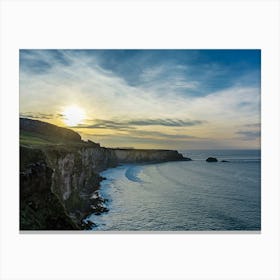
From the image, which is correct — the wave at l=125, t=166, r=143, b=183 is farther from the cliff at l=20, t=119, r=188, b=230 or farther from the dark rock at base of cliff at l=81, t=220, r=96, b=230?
the dark rock at base of cliff at l=81, t=220, r=96, b=230

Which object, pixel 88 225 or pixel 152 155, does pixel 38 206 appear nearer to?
pixel 88 225

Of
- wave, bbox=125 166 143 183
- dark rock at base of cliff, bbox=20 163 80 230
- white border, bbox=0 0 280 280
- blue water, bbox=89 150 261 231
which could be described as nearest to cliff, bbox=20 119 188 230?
dark rock at base of cliff, bbox=20 163 80 230

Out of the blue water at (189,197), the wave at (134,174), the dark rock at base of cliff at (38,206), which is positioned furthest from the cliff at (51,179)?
the wave at (134,174)
